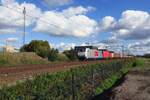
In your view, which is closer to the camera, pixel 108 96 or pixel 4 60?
pixel 108 96

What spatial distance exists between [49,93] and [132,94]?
19.9ft

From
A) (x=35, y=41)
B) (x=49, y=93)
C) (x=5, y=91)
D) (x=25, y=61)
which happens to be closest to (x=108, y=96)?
(x=49, y=93)

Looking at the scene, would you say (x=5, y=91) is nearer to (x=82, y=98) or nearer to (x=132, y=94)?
(x=82, y=98)

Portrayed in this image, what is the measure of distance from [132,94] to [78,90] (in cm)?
293

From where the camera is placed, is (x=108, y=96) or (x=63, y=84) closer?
(x=63, y=84)

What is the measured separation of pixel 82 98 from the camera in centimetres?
1722

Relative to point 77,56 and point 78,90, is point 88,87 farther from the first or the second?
point 77,56

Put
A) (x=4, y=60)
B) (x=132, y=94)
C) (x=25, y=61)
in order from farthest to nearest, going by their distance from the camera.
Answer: (x=25, y=61) < (x=4, y=60) < (x=132, y=94)

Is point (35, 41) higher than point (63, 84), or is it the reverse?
point (35, 41)

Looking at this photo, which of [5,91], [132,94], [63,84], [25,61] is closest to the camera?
[5,91]

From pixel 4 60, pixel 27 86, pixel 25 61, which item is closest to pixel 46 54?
pixel 25 61

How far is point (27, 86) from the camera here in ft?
47.2

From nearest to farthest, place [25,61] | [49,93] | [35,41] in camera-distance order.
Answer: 1. [49,93]
2. [25,61]
3. [35,41]

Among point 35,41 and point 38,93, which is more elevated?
point 35,41
